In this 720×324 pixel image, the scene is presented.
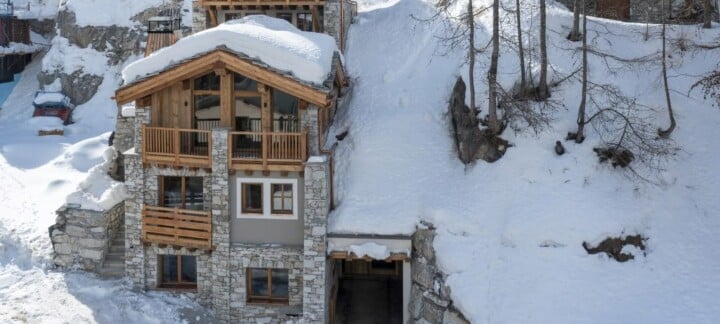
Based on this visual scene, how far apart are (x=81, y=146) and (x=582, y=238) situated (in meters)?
20.1

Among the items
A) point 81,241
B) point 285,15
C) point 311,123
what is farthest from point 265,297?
point 285,15

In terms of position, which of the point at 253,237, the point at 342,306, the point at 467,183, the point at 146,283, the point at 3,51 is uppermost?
the point at 3,51

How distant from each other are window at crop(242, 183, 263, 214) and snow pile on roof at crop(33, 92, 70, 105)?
72.8ft

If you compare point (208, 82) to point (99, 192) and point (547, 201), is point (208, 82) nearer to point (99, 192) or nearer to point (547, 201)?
point (99, 192)

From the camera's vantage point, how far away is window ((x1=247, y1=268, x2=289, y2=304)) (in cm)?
1830

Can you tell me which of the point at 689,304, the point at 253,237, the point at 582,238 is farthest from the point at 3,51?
the point at 689,304

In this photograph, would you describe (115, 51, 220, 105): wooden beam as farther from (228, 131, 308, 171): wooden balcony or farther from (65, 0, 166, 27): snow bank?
(65, 0, 166, 27): snow bank

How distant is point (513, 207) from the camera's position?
17422mm

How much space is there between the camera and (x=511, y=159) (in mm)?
18578

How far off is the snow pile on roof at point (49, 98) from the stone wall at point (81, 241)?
18.3 m

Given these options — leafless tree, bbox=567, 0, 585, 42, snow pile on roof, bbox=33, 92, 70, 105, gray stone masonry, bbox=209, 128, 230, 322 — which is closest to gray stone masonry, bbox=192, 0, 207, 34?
gray stone masonry, bbox=209, 128, 230, 322

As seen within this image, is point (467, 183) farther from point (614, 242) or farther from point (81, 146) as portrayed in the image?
point (81, 146)

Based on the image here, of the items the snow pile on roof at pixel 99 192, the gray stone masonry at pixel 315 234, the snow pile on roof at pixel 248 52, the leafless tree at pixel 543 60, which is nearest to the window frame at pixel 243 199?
the gray stone masonry at pixel 315 234

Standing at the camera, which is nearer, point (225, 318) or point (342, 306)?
point (225, 318)
